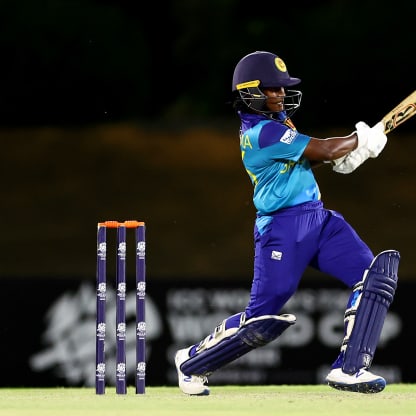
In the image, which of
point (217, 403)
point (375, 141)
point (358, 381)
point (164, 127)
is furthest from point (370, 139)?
point (164, 127)

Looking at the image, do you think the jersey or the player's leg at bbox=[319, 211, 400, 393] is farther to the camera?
the jersey

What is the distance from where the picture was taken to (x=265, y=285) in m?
5.78

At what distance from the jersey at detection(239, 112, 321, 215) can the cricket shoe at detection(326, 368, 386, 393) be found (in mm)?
775

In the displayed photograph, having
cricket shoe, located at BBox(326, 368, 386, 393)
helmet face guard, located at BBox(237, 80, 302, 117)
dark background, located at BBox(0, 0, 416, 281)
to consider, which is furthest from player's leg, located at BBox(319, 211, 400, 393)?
dark background, located at BBox(0, 0, 416, 281)

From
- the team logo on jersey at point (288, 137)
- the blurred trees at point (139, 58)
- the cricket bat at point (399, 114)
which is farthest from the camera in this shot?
the blurred trees at point (139, 58)

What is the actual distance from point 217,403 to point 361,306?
74 centimetres

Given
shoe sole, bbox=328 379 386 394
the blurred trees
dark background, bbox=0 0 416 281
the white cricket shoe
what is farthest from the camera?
→ the blurred trees

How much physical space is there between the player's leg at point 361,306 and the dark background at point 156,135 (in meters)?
8.00

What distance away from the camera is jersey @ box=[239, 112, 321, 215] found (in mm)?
5727

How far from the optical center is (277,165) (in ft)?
19.0

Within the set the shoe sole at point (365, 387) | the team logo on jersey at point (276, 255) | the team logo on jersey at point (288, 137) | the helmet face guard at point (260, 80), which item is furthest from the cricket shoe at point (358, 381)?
the helmet face guard at point (260, 80)

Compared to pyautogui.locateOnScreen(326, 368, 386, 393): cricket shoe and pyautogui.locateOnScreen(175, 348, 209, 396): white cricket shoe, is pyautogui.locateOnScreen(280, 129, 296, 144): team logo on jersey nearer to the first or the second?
pyautogui.locateOnScreen(326, 368, 386, 393): cricket shoe

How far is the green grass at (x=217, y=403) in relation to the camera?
16.8ft

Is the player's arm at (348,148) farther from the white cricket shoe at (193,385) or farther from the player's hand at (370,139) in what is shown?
the white cricket shoe at (193,385)
